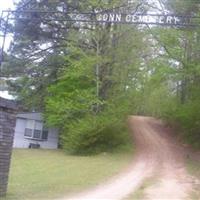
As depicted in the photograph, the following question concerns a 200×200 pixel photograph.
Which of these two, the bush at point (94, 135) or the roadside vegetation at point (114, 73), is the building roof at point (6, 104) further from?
the bush at point (94, 135)

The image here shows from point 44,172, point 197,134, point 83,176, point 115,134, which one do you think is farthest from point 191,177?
point 197,134

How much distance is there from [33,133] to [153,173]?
775 inches

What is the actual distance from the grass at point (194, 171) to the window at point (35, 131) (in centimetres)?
1584

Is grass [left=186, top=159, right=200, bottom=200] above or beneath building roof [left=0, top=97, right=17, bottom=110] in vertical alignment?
beneath

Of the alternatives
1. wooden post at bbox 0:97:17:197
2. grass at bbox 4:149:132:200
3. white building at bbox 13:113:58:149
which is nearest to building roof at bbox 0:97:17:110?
wooden post at bbox 0:97:17:197

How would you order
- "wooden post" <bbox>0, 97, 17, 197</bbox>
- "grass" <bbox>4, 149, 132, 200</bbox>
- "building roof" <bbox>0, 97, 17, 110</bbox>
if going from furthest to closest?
"grass" <bbox>4, 149, 132, 200</bbox>
"wooden post" <bbox>0, 97, 17, 197</bbox>
"building roof" <bbox>0, 97, 17, 110</bbox>

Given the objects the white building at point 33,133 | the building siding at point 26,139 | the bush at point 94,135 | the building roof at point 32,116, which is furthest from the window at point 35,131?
the bush at point 94,135

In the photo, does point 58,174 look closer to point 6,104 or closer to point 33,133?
point 6,104

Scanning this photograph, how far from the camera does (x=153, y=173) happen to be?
22.5 meters

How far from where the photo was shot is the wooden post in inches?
542

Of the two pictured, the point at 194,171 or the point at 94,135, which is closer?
the point at 194,171

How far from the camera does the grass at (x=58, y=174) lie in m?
15.4

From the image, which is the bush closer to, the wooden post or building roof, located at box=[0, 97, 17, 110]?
the wooden post

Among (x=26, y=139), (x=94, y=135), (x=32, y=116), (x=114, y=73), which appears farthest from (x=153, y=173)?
(x=26, y=139)
